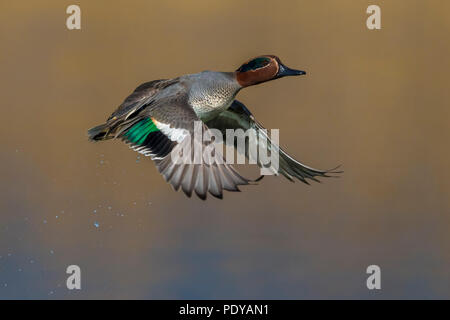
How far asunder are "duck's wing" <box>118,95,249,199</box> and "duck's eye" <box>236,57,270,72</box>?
9.8 inches

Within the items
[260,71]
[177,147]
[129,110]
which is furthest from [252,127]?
[177,147]

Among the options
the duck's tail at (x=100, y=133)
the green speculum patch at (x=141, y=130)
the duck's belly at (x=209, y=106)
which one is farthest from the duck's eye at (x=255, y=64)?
the duck's tail at (x=100, y=133)

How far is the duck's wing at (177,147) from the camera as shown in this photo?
2.20 meters

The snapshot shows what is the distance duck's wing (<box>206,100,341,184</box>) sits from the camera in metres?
2.89

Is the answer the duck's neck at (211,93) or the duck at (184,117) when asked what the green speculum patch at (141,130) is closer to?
the duck at (184,117)

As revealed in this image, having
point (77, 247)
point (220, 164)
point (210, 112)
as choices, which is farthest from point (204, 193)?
point (77, 247)

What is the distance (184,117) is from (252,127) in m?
0.59

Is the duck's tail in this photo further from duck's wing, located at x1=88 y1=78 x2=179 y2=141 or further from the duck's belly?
the duck's belly

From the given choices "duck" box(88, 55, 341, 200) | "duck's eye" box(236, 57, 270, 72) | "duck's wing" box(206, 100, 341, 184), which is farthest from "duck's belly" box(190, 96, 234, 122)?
"duck's wing" box(206, 100, 341, 184)

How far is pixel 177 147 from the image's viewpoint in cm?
232

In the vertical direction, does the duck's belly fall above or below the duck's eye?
below

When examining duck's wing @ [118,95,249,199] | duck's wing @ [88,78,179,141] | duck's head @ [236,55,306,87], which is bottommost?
duck's wing @ [118,95,249,199]

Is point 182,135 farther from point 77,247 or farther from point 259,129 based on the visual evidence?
point 77,247

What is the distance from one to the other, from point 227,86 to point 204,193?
56cm
